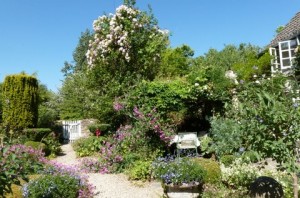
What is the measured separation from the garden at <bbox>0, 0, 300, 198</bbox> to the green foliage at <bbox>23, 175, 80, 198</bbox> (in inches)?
0.9

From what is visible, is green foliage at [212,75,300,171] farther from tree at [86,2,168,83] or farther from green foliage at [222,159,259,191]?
tree at [86,2,168,83]

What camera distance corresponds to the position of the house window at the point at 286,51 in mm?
21217

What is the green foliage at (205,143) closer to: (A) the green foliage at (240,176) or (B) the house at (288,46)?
(A) the green foliage at (240,176)

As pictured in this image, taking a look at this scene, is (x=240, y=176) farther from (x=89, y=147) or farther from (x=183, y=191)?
(x=89, y=147)

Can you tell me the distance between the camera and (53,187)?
7.47 metres

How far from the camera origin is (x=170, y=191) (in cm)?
760

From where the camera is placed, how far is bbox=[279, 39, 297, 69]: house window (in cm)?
2122

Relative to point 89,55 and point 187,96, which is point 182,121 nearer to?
point 187,96

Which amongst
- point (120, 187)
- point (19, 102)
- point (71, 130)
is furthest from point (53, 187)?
Result: point (71, 130)

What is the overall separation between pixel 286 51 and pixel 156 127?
12.9 m

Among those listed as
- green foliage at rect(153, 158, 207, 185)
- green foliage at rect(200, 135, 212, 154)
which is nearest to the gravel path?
green foliage at rect(153, 158, 207, 185)

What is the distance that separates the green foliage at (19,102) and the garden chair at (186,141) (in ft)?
27.5

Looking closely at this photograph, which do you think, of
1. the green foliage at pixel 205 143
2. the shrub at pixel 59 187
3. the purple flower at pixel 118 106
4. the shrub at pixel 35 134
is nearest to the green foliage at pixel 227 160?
the green foliage at pixel 205 143

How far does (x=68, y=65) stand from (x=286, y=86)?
47258 millimetres
